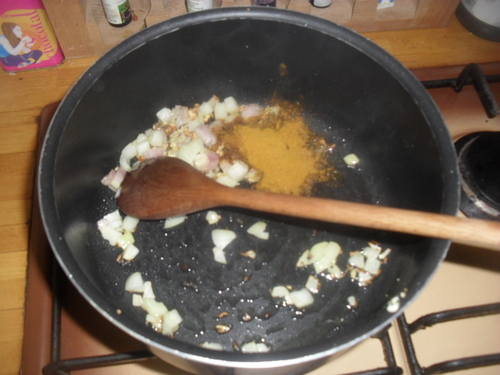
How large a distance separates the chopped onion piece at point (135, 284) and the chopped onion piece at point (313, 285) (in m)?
0.38

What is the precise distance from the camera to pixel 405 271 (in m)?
0.82

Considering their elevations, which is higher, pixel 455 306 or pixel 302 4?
pixel 302 4

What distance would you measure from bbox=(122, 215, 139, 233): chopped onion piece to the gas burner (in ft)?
2.62

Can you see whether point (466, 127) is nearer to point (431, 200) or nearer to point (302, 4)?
point (431, 200)

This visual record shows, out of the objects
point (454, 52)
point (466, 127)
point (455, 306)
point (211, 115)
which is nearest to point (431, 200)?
point (455, 306)

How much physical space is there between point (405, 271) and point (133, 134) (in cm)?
75

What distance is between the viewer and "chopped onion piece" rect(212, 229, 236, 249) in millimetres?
944

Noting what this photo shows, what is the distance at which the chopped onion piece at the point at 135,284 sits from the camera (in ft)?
2.94

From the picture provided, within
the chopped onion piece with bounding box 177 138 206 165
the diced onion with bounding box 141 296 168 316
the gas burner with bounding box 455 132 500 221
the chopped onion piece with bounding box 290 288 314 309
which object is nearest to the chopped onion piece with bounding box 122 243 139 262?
the diced onion with bounding box 141 296 168 316

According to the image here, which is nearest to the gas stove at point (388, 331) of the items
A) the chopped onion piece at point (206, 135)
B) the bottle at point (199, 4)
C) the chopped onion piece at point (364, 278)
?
the chopped onion piece at point (364, 278)

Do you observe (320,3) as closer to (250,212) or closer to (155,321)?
(250,212)

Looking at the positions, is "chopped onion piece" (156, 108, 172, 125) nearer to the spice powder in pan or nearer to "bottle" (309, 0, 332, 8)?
the spice powder in pan

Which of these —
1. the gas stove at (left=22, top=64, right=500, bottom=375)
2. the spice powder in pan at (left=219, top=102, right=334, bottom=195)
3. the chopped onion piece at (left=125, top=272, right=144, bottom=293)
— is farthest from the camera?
the spice powder in pan at (left=219, top=102, right=334, bottom=195)

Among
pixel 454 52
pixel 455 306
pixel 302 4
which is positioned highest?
pixel 302 4
